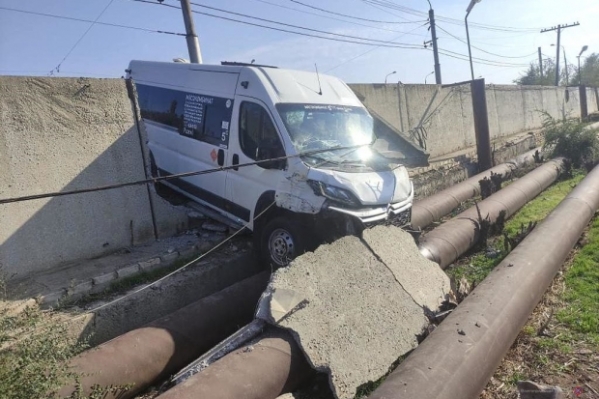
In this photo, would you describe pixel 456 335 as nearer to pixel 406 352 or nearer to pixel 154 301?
pixel 406 352

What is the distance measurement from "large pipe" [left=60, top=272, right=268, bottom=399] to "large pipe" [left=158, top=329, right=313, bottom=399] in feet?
2.44

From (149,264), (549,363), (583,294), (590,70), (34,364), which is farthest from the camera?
(590,70)

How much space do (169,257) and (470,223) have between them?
14.6 feet

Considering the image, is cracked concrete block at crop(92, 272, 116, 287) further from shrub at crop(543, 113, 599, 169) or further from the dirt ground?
shrub at crop(543, 113, 599, 169)

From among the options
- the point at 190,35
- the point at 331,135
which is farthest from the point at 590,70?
the point at 331,135

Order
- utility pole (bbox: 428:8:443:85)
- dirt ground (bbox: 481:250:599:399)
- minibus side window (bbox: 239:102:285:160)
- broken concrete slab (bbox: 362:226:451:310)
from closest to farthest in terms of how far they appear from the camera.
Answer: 1. dirt ground (bbox: 481:250:599:399)
2. broken concrete slab (bbox: 362:226:451:310)
3. minibus side window (bbox: 239:102:285:160)
4. utility pole (bbox: 428:8:443:85)

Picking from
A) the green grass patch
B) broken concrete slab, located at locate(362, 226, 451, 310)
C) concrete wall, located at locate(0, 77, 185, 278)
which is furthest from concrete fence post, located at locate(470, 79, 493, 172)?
concrete wall, located at locate(0, 77, 185, 278)

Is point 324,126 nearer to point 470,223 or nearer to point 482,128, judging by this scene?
point 470,223

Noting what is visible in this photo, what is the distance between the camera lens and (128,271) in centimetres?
539

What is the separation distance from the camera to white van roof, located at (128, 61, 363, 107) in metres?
6.10

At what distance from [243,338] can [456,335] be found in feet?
5.69

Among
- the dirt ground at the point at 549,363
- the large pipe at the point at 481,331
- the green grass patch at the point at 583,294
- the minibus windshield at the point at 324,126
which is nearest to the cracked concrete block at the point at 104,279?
the minibus windshield at the point at 324,126

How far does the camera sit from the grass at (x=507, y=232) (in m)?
6.18

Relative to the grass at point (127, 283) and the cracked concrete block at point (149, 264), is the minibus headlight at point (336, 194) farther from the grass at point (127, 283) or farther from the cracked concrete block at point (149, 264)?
the cracked concrete block at point (149, 264)
